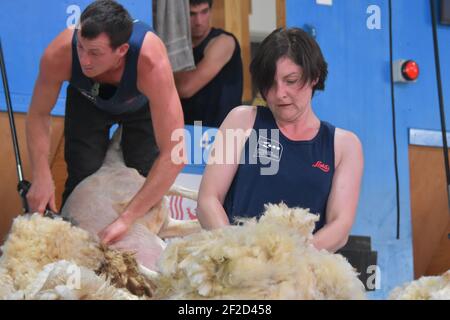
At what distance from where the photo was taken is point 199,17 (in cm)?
369

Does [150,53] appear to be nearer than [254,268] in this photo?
No

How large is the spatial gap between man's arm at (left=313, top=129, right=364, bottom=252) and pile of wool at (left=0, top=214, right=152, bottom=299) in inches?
27.5

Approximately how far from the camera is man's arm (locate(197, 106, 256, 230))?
184 cm

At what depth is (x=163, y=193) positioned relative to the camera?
2.53 metres

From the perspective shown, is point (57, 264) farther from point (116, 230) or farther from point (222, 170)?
point (116, 230)

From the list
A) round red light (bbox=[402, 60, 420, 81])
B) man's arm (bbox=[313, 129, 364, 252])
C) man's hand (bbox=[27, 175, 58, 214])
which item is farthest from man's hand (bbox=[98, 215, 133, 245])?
round red light (bbox=[402, 60, 420, 81])

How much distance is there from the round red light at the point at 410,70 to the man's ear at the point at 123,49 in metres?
1.92

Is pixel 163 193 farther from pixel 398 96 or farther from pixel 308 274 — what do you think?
pixel 398 96

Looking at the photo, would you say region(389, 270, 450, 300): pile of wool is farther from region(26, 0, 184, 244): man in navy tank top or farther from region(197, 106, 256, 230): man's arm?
region(26, 0, 184, 244): man in navy tank top

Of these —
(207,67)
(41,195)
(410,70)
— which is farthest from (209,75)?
(41,195)

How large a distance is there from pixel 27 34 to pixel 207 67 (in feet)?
3.12

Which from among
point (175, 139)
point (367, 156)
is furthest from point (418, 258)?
point (175, 139)

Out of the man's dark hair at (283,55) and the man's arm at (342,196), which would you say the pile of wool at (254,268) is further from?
the man's dark hair at (283,55)

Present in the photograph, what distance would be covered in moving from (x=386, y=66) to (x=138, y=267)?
3028 mm
